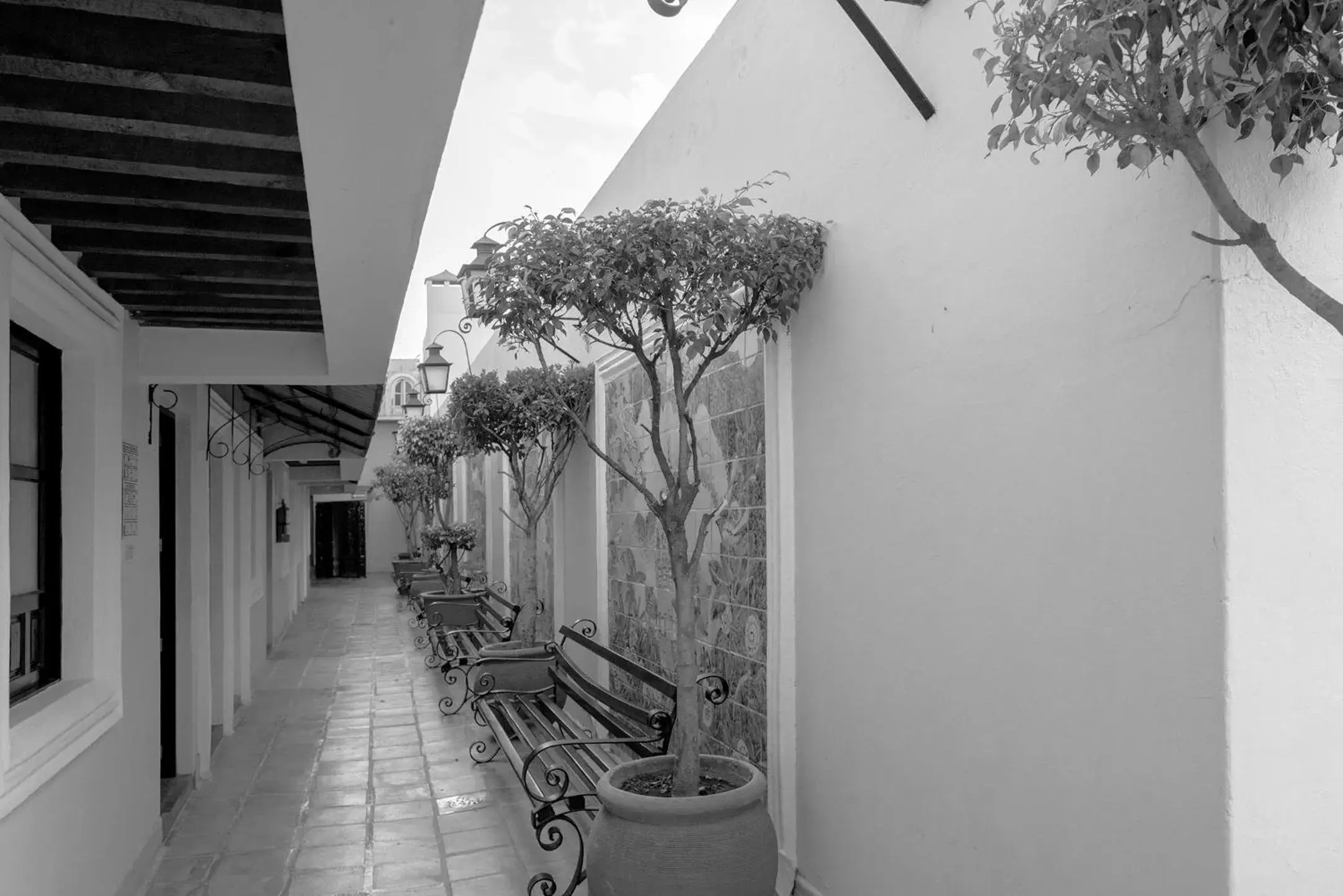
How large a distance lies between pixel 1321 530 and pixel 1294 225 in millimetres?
657

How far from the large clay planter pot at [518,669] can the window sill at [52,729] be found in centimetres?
313

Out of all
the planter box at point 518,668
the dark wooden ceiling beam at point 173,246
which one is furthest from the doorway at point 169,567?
the dark wooden ceiling beam at point 173,246

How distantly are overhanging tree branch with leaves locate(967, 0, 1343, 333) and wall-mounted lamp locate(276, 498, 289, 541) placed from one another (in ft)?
44.9

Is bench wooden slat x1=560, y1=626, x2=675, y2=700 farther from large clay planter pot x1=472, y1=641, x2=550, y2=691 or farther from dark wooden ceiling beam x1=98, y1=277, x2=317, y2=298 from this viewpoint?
dark wooden ceiling beam x1=98, y1=277, x2=317, y2=298

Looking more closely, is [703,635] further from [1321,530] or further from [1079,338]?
[1321,530]

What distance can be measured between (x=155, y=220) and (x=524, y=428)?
4.92 meters

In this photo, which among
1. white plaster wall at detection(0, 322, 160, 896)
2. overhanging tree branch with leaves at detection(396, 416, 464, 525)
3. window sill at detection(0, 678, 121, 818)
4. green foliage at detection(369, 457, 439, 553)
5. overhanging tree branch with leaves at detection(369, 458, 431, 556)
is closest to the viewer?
window sill at detection(0, 678, 121, 818)

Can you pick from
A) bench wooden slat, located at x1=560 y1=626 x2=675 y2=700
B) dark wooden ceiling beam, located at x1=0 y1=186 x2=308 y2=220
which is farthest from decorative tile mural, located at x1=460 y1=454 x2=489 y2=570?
dark wooden ceiling beam, located at x1=0 y1=186 x2=308 y2=220

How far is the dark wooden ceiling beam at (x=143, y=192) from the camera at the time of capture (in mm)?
2975

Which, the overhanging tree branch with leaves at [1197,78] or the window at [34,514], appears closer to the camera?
the overhanging tree branch with leaves at [1197,78]

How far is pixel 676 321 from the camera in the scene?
13.3 ft

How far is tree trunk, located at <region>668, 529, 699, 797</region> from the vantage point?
381 centimetres

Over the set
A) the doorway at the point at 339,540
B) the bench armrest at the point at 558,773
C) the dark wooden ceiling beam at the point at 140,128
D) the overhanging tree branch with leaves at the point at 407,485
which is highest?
the dark wooden ceiling beam at the point at 140,128

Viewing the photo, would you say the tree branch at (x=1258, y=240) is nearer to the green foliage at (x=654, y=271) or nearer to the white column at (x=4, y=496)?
the green foliage at (x=654, y=271)
